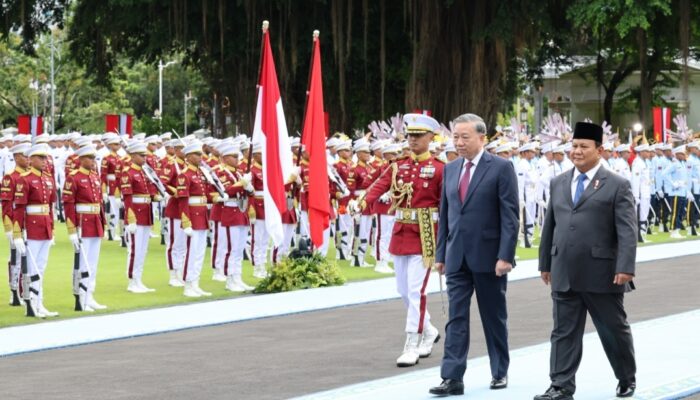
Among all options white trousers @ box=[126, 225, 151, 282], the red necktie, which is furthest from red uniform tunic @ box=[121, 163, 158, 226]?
the red necktie

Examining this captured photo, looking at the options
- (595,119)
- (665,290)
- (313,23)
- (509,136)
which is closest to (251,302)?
(665,290)

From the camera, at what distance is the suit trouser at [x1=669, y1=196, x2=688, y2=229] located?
29.1 metres

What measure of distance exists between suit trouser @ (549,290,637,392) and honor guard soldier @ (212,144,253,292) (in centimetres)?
915

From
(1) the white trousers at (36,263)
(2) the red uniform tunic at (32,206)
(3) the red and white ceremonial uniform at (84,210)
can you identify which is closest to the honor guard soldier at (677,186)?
(3) the red and white ceremonial uniform at (84,210)

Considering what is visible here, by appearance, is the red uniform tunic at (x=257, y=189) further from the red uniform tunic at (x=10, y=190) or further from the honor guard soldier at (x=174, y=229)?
the red uniform tunic at (x=10, y=190)

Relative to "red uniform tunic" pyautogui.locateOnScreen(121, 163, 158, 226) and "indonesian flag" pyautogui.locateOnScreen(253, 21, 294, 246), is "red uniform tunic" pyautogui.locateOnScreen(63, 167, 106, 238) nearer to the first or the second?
"red uniform tunic" pyautogui.locateOnScreen(121, 163, 158, 226)

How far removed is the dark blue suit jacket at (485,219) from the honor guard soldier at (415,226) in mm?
1241

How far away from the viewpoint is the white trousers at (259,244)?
1923 cm

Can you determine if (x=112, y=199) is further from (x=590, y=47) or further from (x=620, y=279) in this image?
(x=590, y=47)

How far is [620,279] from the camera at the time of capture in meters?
8.68

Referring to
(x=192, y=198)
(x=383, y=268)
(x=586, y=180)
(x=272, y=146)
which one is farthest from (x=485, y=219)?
(x=383, y=268)

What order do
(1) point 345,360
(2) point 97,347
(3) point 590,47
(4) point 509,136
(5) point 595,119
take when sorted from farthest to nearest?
(5) point 595,119 → (3) point 590,47 → (4) point 509,136 → (2) point 97,347 → (1) point 345,360

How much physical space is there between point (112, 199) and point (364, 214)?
228 inches

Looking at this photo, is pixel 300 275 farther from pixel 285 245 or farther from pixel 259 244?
pixel 259 244
